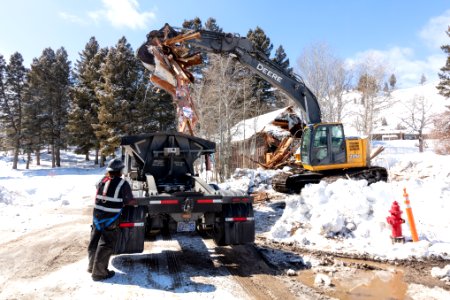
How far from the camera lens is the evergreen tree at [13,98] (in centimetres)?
3825

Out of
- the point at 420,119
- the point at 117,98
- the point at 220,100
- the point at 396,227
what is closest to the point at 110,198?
the point at 396,227

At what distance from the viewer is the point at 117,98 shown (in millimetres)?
32594

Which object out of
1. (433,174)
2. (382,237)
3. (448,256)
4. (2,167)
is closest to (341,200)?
(382,237)

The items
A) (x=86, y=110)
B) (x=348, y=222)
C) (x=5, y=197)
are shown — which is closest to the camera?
(x=348, y=222)

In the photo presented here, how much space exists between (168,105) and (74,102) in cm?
1066

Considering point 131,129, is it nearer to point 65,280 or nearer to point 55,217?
point 55,217

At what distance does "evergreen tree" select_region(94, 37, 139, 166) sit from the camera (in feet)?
106

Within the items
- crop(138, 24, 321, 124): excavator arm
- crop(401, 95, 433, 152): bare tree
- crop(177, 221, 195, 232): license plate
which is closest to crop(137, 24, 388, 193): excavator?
crop(138, 24, 321, 124): excavator arm

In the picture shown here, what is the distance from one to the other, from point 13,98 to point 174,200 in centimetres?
4166

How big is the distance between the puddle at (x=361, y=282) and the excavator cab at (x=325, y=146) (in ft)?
23.3

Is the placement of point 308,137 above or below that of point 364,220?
above

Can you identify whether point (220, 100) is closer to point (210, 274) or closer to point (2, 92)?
point (210, 274)

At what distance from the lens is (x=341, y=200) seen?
8.06 metres

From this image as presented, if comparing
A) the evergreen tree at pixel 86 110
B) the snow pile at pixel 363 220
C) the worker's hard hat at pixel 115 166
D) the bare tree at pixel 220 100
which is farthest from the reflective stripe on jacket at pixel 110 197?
the evergreen tree at pixel 86 110
